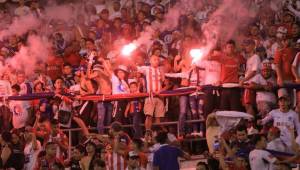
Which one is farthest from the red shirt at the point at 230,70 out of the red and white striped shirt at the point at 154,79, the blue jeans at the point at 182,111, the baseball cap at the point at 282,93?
the red and white striped shirt at the point at 154,79

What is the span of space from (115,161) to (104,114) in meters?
2.05

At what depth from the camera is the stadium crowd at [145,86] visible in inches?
480

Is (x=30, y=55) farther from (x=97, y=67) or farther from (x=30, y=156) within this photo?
(x=30, y=156)

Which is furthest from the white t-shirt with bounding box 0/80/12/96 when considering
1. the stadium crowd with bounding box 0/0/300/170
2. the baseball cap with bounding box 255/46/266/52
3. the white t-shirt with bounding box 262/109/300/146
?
the white t-shirt with bounding box 262/109/300/146

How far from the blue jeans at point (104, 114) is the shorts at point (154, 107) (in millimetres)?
713

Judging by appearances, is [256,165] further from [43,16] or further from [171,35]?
[43,16]

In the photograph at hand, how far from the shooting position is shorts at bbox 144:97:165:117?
548 inches

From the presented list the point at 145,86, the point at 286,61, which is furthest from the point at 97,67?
the point at 286,61

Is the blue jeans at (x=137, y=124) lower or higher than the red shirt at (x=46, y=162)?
higher

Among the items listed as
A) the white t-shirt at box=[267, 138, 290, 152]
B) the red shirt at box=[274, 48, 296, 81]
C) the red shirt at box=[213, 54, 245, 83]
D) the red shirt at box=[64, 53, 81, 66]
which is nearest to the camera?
the white t-shirt at box=[267, 138, 290, 152]

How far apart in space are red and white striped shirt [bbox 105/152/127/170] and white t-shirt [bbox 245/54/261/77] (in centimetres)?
253

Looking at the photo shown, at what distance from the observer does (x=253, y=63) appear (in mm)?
13461

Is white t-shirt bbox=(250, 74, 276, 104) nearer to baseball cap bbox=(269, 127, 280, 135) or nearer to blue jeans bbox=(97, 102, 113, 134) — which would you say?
baseball cap bbox=(269, 127, 280, 135)

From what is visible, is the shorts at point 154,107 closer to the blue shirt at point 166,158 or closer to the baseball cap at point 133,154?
the baseball cap at point 133,154
